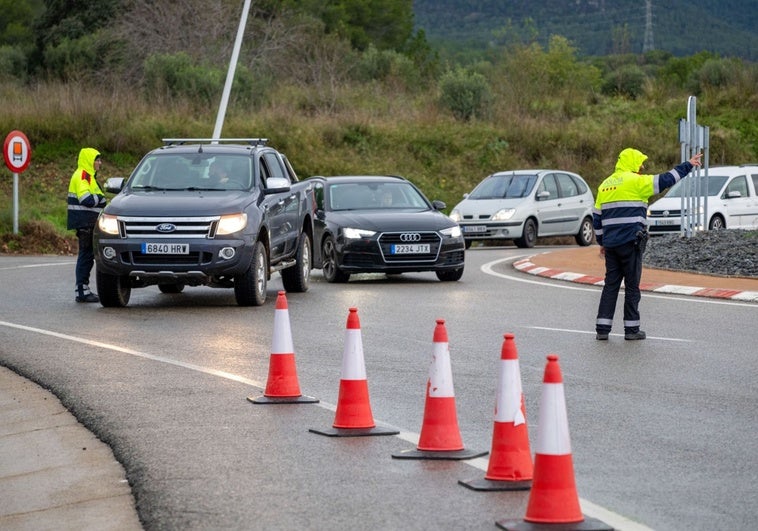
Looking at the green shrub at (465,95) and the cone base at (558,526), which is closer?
the cone base at (558,526)

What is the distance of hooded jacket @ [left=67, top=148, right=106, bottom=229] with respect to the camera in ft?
62.9

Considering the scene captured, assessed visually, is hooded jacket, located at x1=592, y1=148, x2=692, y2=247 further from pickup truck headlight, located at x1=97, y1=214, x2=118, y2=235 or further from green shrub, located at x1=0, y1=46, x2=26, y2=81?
green shrub, located at x1=0, y1=46, x2=26, y2=81

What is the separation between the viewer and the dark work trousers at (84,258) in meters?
19.0

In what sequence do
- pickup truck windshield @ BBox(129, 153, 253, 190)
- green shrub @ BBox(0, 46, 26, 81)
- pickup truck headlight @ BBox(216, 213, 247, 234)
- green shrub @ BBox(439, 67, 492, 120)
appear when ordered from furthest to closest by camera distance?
1. green shrub @ BBox(0, 46, 26, 81)
2. green shrub @ BBox(439, 67, 492, 120)
3. pickup truck windshield @ BBox(129, 153, 253, 190)
4. pickup truck headlight @ BBox(216, 213, 247, 234)

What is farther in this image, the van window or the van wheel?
the van window

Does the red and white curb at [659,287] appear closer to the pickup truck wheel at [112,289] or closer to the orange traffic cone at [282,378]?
the pickup truck wheel at [112,289]

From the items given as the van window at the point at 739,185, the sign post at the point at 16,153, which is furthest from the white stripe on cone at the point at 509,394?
the van window at the point at 739,185

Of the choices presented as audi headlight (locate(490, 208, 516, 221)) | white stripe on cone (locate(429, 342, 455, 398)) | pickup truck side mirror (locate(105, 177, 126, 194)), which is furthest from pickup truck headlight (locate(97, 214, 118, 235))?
audi headlight (locate(490, 208, 516, 221))

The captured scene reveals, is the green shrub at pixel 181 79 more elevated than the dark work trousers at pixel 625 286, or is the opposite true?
the green shrub at pixel 181 79

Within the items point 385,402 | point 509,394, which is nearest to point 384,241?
point 385,402

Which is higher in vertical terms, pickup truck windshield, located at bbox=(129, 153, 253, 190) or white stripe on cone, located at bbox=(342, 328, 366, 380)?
pickup truck windshield, located at bbox=(129, 153, 253, 190)

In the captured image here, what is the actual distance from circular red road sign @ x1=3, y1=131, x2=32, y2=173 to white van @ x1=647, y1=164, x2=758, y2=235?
13.1 m

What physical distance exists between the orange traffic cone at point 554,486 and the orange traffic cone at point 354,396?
104 inches

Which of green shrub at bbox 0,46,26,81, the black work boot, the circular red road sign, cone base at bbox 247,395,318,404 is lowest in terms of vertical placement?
the black work boot
